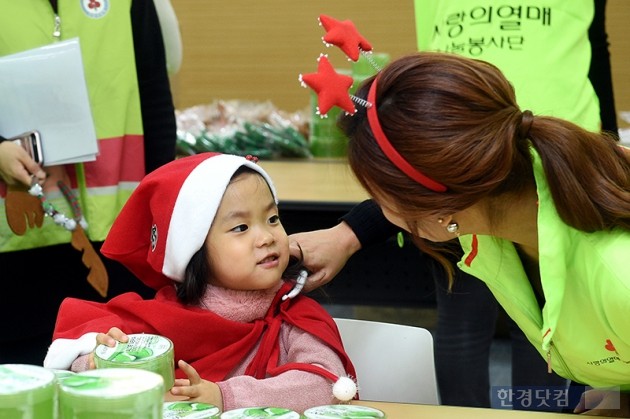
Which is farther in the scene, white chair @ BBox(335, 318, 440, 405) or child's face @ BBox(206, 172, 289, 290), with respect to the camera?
white chair @ BBox(335, 318, 440, 405)

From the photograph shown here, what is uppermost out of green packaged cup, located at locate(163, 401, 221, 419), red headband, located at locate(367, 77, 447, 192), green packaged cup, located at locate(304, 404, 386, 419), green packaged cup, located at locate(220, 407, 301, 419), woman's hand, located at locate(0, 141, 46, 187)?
red headband, located at locate(367, 77, 447, 192)

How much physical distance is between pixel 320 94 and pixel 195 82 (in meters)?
2.75

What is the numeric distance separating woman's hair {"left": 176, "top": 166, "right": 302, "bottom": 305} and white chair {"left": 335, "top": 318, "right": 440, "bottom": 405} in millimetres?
305

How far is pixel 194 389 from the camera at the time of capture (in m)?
1.24

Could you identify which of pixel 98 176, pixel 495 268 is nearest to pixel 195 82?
pixel 98 176

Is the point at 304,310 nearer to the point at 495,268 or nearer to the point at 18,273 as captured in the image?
the point at 495,268

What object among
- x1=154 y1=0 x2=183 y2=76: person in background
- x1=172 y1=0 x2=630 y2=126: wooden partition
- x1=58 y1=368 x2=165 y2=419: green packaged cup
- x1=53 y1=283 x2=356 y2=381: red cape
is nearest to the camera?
x1=58 y1=368 x2=165 y2=419: green packaged cup

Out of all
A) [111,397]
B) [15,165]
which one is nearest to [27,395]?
[111,397]

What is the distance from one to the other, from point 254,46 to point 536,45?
2.15 meters

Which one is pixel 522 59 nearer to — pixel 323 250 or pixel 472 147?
pixel 323 250

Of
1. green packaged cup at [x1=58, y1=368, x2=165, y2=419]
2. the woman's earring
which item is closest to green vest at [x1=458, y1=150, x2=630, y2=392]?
the woman's earring

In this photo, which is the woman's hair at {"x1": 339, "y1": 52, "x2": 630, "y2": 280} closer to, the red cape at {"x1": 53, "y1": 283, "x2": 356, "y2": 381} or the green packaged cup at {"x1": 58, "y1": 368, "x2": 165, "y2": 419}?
the red cape at {"x1": 53, "y1": 283, "x2": 356, "y2": 381}

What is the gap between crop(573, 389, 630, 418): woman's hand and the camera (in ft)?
4.58

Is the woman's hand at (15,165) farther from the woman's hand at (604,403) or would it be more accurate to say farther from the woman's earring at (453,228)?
the woman's hand at (604,403)
